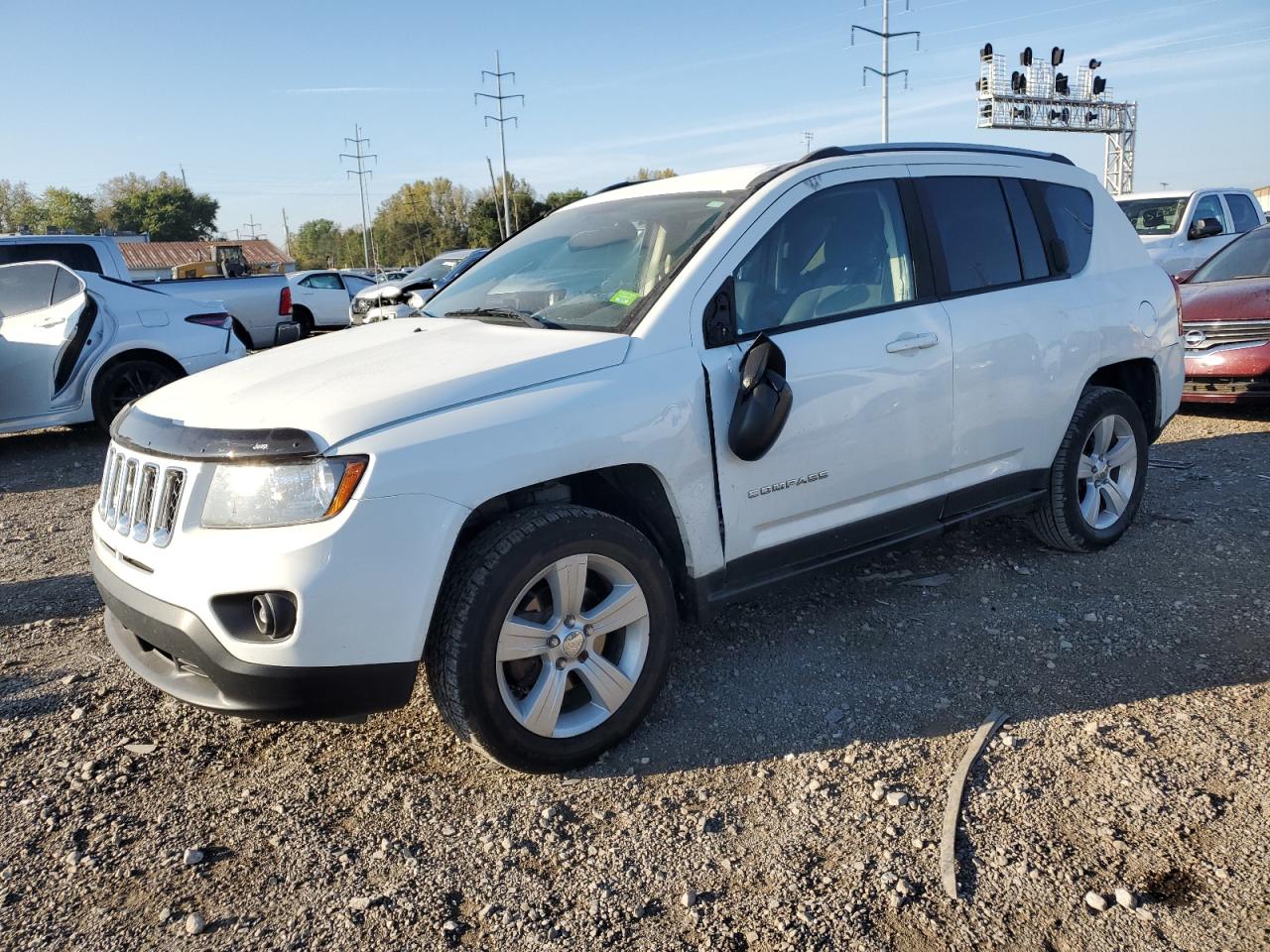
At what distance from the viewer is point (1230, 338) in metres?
7.59

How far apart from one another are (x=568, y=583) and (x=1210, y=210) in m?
13.0

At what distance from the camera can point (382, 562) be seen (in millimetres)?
2559

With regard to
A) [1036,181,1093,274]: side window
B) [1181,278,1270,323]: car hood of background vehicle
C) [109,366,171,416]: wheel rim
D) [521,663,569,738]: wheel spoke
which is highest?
[1036,181,1093,274]: side window

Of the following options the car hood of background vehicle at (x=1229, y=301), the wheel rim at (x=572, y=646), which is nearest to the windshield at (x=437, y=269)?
the car hood of background vehicle at (x=1229, y=301)

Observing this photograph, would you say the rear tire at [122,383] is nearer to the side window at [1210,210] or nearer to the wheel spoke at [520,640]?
the wheel spoke at [520,640]

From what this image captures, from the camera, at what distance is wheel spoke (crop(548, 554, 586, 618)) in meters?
2.88

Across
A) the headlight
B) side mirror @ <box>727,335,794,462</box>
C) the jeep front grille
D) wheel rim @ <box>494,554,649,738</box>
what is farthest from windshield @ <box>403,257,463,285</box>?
the headlight

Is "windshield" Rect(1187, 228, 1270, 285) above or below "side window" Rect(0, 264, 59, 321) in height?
below

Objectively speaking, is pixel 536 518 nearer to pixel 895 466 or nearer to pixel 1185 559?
pixel 895 466

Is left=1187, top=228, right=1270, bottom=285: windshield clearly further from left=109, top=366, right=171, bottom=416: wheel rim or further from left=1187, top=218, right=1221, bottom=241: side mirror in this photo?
left=109, top=366, right=171, bottom=416: wheel rim

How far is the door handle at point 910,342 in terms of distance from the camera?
3.62m

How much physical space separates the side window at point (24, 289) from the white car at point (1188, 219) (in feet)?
38.1

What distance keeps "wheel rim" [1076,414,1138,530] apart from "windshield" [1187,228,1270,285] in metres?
4.52

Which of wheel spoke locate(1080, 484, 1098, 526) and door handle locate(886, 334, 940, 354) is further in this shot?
wheel spoke locate(1080, 484, 1098, 526)
